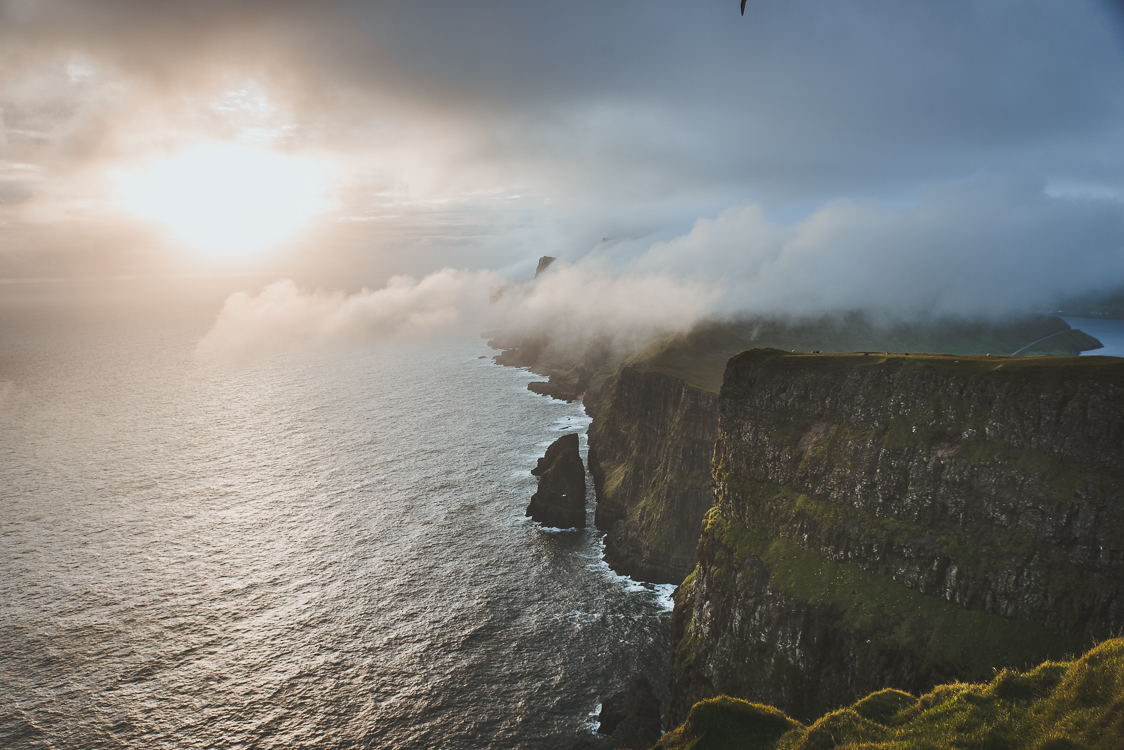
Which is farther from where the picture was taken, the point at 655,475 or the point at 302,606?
the point at 655,475

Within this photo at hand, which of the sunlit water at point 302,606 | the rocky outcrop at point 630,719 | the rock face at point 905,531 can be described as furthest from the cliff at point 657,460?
the rocky outcrop at point 630,719

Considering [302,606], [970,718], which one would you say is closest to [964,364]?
[970,718]

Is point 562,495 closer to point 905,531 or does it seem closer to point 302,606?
point 302,606

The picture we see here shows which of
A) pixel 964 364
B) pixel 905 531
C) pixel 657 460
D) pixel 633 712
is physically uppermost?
pixel 964 364

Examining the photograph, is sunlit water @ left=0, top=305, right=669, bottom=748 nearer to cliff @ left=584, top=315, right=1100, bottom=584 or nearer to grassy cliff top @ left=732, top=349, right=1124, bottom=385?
cliff @ left=584, top=315, right=1100, bottom=584

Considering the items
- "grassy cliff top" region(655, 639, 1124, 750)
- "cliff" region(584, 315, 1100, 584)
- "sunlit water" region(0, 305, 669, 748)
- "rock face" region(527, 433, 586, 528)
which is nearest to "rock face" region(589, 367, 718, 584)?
"cliff" region(584, 315, 1100, 584)

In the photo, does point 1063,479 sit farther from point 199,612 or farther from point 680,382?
point 199,612

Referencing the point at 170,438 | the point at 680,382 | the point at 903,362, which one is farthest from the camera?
the point at 170,438

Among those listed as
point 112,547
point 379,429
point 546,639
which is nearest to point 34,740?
point 112,547

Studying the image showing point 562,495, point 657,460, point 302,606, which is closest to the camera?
point 302,606
